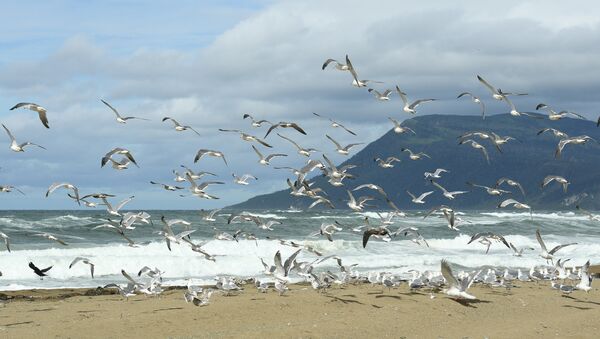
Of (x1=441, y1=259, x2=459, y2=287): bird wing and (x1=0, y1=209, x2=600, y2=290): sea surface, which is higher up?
(x1=441, y1=259, x2=459, y2=287): bird wing

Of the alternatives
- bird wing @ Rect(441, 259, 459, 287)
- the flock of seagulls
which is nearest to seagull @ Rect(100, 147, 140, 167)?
the flock of seagulls

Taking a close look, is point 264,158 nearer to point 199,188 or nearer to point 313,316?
point 199,188

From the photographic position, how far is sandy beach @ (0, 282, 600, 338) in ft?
50.5

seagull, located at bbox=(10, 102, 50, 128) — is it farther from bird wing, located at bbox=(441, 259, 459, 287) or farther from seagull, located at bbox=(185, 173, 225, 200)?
bird wing, located at bbox=(441, 259, 459, 287)

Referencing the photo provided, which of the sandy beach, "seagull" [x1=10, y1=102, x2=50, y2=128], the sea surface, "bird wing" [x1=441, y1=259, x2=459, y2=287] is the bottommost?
the sea surface

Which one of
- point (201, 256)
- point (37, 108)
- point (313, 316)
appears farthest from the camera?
point (201, 256)

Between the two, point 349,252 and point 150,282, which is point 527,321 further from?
point 349,252

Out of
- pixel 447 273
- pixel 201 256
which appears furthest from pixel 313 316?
pixel 201 256

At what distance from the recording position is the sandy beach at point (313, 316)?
15406 mm

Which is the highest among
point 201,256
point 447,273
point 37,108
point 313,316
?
point 37,108

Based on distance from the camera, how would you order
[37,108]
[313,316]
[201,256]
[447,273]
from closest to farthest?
[447,273], [313,316], [37,108], [201,256]

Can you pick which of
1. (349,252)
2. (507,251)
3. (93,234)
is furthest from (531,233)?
(93,234)

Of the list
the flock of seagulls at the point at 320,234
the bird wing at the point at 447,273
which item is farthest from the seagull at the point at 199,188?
the bird wing at the point at 447,273

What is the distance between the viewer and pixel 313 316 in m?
16.6
